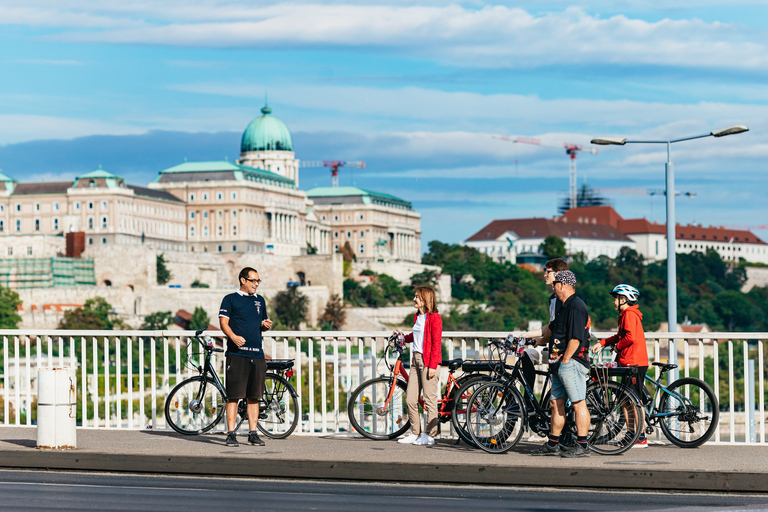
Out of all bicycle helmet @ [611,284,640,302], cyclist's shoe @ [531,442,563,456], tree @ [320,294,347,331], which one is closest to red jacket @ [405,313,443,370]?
cyclist's shoe @ [531,442,563,456]

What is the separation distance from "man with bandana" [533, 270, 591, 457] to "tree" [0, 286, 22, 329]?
86175mm

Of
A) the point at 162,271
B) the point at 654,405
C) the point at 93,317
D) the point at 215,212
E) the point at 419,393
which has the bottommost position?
the point at 93,317

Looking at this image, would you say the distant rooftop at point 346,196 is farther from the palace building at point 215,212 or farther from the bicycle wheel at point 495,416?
the bicycle wheel at point 495,416

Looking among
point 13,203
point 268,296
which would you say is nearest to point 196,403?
point 268,296

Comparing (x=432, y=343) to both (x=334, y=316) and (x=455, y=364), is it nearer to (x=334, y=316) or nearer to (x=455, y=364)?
(x=455, y=364)

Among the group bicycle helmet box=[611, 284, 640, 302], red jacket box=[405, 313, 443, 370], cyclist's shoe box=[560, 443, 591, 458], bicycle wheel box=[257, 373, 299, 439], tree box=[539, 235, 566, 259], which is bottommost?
cyclist's shoe box=[560, 443, 591, 458]

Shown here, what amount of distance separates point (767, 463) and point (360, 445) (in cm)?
386

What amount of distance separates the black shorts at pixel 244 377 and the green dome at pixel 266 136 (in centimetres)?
16633

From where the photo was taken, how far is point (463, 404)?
1209cm

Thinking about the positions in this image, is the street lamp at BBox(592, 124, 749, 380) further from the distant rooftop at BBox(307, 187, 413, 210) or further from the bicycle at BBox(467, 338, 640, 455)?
the distant rooftop at BBox(307, 187, 413, 210)

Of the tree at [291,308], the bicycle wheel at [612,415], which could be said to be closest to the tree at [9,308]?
the tree at [291,308]

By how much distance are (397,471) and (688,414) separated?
9.85ft

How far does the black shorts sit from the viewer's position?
40.9ft

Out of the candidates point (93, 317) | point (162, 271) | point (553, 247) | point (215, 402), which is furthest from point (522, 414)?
point (553, 247)
